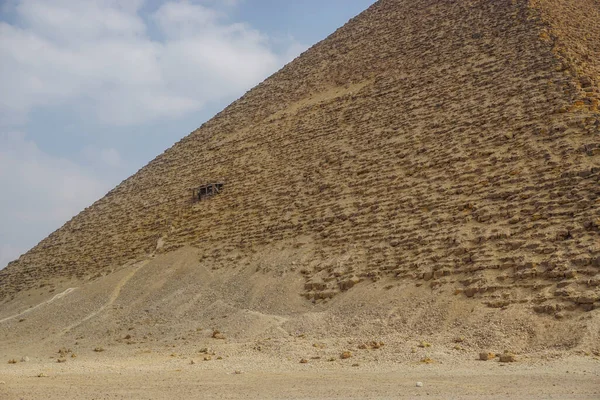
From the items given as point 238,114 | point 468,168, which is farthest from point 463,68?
→ point 238,114

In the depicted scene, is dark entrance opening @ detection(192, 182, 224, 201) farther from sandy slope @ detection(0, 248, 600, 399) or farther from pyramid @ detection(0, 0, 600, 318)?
sandy slope @ detection(0, 248, 600, 399)

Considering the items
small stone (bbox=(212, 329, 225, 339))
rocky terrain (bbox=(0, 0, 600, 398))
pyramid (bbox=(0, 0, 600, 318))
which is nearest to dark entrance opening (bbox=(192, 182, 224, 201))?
pyramid (bbox=(0, 0, 600, 318))

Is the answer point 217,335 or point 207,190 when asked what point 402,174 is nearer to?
point 217,335

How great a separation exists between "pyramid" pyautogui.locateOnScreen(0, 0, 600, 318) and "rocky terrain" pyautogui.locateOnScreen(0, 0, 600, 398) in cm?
4

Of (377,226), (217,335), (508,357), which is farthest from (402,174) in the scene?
(508,357)

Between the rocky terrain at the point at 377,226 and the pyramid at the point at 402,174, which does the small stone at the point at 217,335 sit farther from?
the pyramid at the point at 402,174

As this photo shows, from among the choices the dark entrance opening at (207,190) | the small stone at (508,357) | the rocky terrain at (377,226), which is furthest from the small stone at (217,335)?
the dark entrance opening at (207,190)

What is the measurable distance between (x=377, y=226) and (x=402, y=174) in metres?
1.38

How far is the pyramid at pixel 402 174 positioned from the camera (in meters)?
9.06

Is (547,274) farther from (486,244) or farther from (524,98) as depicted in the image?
(524,98)

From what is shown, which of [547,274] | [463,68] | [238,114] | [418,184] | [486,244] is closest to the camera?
[547,274]

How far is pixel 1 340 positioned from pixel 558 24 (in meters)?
14.0

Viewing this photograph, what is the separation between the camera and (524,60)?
43.0 feet

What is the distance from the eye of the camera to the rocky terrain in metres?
8.09
